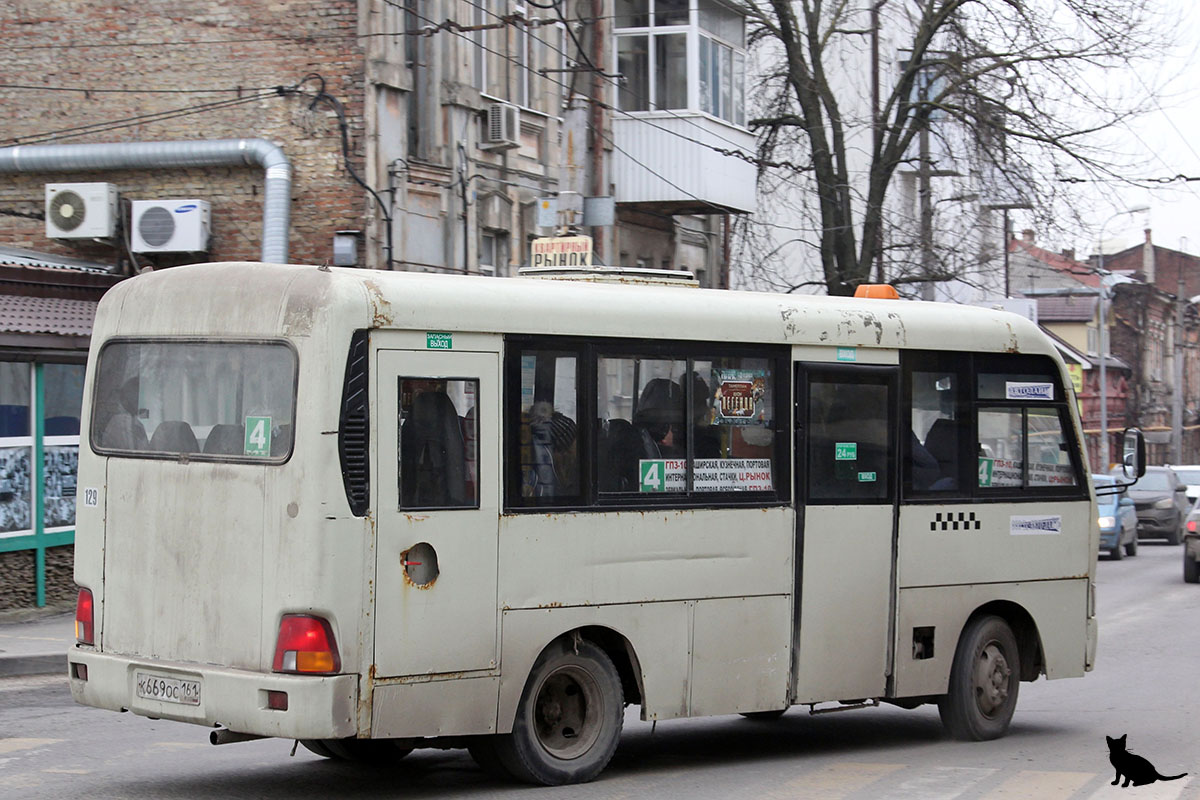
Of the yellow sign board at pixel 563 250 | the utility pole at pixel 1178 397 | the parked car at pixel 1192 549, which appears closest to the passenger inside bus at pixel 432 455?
the yellow sign board at pixel 563 250

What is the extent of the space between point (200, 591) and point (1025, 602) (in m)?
5.39

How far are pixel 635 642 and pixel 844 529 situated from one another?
5.50ft

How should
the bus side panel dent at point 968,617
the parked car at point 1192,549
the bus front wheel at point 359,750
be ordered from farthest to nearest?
the parked car at point 1192,549 < the bus side panel dent at point 968,617 < the bus front wheel at point 359,750

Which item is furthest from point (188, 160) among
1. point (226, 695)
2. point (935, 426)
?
point (226, 695)

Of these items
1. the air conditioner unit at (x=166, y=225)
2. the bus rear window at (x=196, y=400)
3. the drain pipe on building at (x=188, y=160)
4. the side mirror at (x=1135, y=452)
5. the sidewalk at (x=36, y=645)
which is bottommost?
the sidewalk at (x=36, y=645)

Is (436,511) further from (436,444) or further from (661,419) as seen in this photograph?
(661,419)

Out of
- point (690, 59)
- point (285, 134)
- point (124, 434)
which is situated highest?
point (690, 59)

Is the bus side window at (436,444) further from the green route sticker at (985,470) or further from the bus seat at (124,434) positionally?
the green route sticker at (985,470)

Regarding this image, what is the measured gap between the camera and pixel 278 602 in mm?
7387

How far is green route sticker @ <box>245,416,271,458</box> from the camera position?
24.9 feet

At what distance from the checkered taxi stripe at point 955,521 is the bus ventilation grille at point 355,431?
3.97 metres

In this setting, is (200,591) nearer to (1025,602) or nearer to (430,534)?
(430,534)

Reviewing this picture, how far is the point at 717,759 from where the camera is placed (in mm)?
9586

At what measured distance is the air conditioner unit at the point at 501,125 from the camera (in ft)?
72.0
